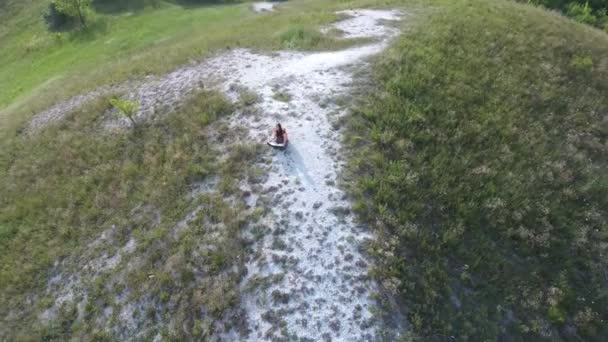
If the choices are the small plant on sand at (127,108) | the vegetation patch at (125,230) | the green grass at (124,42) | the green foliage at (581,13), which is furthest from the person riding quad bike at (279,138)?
the green foliage at (581,13)

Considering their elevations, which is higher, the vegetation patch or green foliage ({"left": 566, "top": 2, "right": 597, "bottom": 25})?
green foliage ({"left": 566, "top": 2, "right": 597, "bottom": 25})

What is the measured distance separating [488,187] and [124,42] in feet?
114

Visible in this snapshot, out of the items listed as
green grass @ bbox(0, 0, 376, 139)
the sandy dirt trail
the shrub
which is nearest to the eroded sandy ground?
the sandy dirt trail

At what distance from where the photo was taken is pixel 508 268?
11.6m

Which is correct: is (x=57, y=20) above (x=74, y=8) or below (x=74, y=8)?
below

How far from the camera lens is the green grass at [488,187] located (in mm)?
10906

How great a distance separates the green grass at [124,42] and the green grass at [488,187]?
8.25 m

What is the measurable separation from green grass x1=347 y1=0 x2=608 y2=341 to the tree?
3681 cm

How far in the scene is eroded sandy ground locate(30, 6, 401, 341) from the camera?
1005 cm

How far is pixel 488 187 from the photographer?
1309 cm

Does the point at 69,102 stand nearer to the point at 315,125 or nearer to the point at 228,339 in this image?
the point at 315,125

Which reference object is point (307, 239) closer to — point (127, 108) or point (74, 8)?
point (127, 108)

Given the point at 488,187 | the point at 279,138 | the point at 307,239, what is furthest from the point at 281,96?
the point at 488,187

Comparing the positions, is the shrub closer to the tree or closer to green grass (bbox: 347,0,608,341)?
the tree
